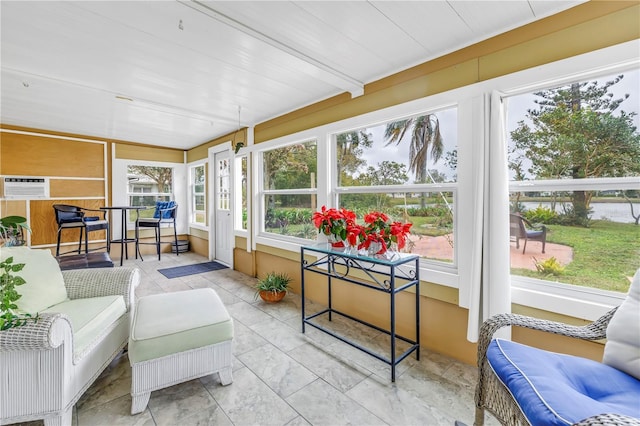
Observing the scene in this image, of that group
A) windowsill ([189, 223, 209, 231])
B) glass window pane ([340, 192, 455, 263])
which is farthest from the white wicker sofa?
windowsill ([189, 223, 209, 231])

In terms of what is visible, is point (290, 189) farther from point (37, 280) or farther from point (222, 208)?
point (37, 280)

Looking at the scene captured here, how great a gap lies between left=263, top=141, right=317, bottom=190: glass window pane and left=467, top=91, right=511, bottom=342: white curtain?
1.88 metres

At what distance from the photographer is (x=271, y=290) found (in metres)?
3.21

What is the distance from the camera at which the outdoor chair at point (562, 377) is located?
934 millimetres

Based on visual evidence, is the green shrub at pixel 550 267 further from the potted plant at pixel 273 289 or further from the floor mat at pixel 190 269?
the floor mat at pixel 190 269

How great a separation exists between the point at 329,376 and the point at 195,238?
4.98 meters

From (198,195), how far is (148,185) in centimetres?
102

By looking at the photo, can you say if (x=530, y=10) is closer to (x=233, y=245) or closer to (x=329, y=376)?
(x=329, y=376)

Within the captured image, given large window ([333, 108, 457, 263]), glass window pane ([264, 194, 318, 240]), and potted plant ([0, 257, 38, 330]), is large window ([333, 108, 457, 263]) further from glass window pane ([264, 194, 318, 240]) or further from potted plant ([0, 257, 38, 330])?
potted plant ([0, 257, 38, 330])

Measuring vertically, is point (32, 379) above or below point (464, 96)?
below

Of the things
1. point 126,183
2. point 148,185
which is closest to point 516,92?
point 126,183

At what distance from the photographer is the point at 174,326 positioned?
169 cm

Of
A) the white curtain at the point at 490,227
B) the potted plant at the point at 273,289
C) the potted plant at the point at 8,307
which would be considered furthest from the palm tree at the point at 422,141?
the potted plant at the point at 8,307

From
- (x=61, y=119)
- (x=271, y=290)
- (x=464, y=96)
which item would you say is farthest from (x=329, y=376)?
(x=61, y=119)
